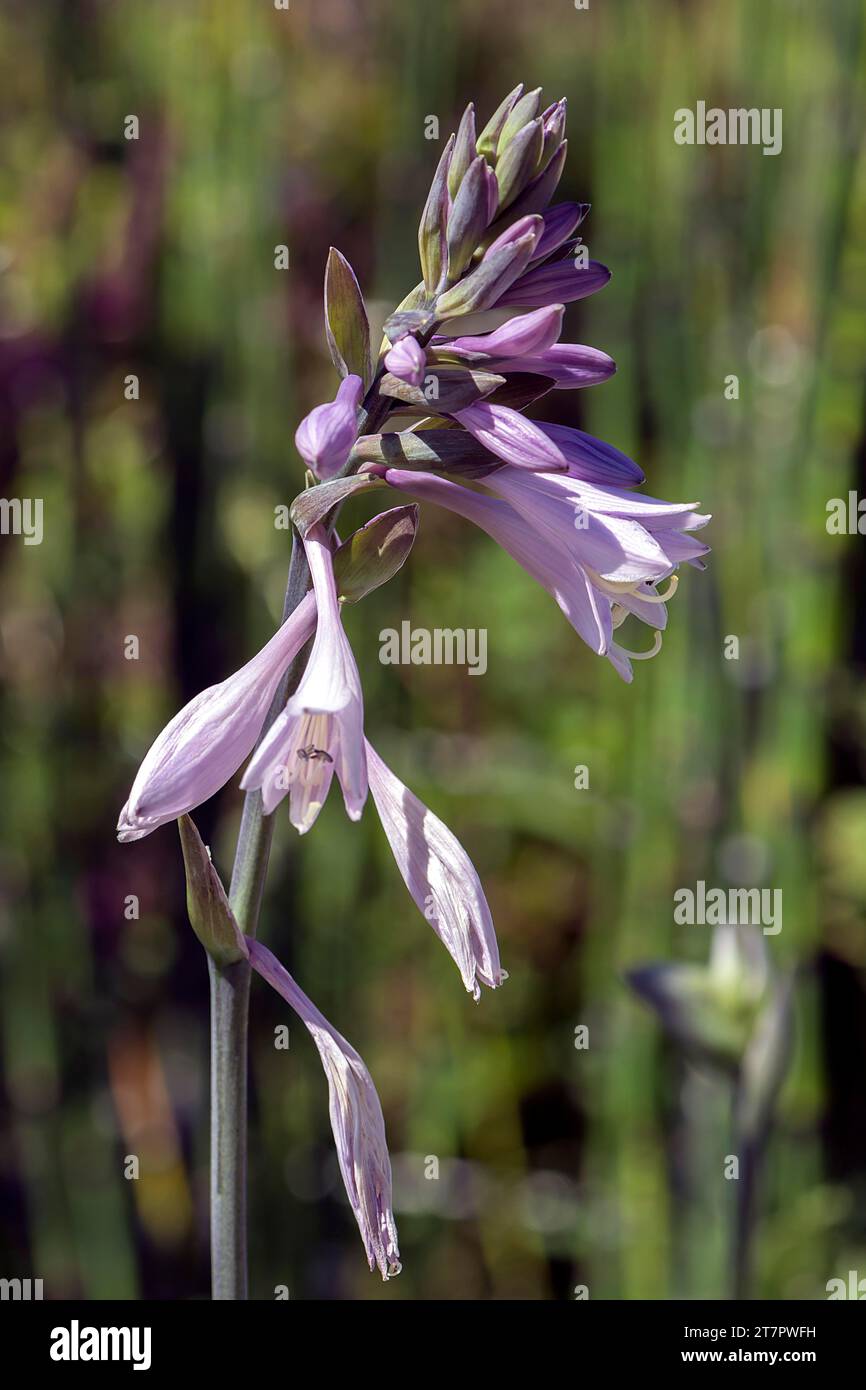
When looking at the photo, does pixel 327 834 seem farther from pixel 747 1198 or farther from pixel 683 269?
pixel 683 269

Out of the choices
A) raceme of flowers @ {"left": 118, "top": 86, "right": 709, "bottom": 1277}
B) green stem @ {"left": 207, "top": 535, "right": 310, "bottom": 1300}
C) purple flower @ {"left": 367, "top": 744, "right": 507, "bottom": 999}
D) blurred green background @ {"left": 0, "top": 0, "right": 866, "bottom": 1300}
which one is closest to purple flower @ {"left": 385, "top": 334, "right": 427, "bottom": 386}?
raceme of flowers @ {"left": 118, "top": 86, "right": 709, "bottom": 1277}

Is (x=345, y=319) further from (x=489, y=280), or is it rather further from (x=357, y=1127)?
(x=357, y=1127)

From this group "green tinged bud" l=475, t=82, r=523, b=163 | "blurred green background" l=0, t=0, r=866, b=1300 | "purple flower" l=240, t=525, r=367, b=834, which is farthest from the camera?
"blurred green background" l=0, t=0, r=866, b=1300

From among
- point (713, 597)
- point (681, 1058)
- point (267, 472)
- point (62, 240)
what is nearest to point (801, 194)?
point (713, 597)

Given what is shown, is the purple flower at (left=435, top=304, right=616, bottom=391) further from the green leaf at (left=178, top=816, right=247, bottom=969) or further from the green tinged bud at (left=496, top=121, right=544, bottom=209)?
the green leaf at (left=178, top=816, right=247, bottom=969)

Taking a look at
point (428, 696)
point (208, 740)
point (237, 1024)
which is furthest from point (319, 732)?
point (428, 696)

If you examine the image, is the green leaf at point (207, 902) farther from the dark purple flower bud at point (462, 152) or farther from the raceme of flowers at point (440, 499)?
the dark purple flower bud at point (462, 152)
